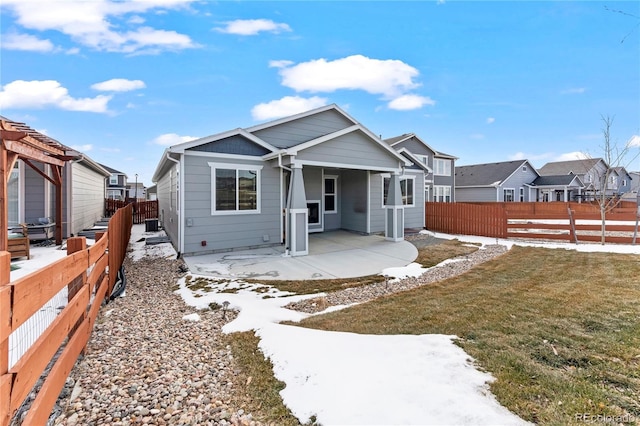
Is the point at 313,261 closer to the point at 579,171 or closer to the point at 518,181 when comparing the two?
the point at 518,181

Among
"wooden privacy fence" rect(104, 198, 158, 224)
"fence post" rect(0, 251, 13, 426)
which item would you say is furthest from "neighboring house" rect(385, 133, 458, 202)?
"fence post" rect(0, 251, 13, 426)

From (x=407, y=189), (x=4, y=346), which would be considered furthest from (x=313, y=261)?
(x=407, y=189)

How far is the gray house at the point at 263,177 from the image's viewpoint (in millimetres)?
8891

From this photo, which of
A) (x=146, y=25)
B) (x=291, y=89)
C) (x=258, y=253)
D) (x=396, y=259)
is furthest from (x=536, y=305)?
(x=291, y=89)

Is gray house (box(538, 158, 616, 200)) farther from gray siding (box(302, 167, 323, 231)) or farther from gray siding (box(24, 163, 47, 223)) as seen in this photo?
gray siding (box(24, 163, 47, 223))

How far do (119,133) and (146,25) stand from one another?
1187 cm

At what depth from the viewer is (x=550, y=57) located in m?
12.8

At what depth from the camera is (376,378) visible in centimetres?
254

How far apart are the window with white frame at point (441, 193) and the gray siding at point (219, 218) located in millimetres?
18855

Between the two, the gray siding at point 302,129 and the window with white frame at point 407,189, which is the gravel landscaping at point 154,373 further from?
the window with white frame at point 407,189

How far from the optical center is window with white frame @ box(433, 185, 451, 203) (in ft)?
84.2

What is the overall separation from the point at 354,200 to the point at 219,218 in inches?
257

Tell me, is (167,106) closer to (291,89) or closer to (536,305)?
(291,89)

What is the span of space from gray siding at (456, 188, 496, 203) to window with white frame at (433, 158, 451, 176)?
6.62 meters
